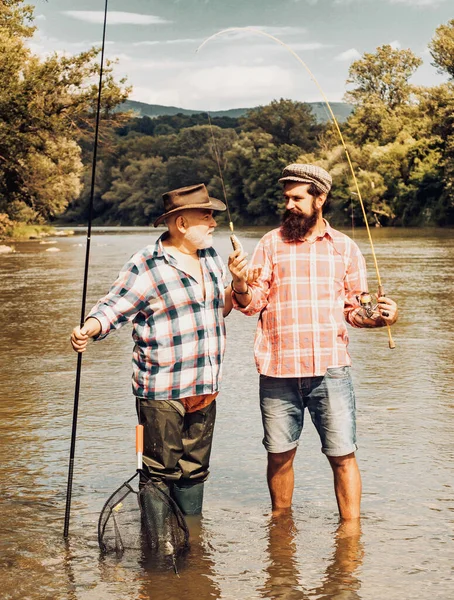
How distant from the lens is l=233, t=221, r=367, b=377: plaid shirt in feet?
16.8

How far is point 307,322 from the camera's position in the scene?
5.15 meters

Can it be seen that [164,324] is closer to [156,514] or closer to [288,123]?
[156,514]

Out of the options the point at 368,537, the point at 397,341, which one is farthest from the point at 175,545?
the point at 397,341

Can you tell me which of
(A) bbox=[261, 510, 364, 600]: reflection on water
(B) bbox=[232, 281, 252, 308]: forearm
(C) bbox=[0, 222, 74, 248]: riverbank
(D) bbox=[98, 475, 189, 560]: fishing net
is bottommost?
(A) bbox=[261, 510, 364, 600]: reflection on water

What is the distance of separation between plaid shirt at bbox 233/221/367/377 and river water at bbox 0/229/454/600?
911 mm

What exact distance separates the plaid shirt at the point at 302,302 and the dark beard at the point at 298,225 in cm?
4

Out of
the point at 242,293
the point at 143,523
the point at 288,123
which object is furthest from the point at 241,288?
the point at 288,123

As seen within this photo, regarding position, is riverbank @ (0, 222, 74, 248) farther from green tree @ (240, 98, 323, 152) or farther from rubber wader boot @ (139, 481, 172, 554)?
green tree @ (240, 98, 323, 152)

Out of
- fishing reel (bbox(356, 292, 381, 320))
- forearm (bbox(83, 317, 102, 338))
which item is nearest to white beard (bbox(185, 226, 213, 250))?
forearm (bbox(83, 317, 102, 338))

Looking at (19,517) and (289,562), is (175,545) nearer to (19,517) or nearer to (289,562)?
(289,562)

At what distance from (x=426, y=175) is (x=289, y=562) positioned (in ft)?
222

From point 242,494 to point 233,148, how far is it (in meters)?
108

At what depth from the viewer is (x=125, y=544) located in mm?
4992

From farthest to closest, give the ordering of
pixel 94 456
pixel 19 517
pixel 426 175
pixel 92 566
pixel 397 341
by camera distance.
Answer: pixel 426 175 < pixel 397 341 < pixel 94 456 < pixel 19 517 < pixel 92 566
